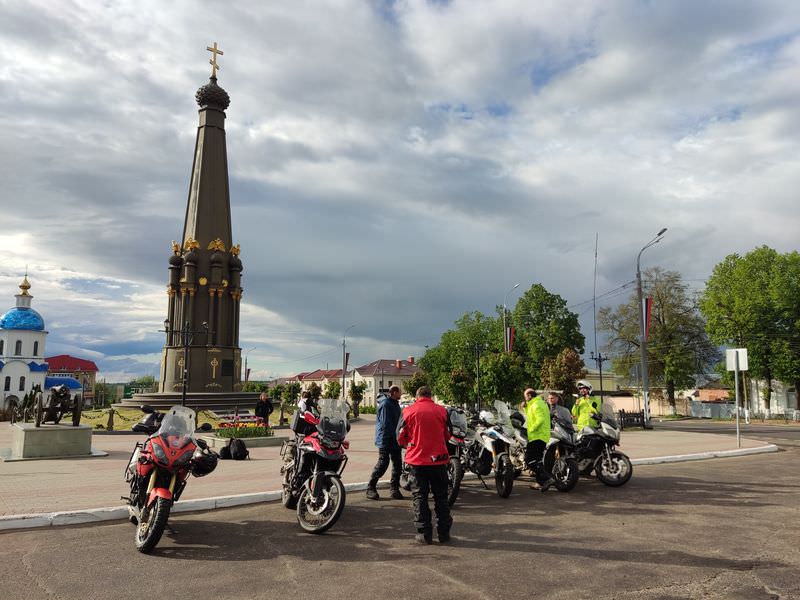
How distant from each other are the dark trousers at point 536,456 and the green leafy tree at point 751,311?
36350mm

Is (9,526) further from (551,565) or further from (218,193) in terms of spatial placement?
(218,193)

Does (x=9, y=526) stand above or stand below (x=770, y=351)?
below

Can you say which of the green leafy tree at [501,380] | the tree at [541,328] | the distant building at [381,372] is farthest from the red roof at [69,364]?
the green leafy tree at [501,380]

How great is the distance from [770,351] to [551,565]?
4370 cm

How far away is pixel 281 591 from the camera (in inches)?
179

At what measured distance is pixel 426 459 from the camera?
6.37 metres

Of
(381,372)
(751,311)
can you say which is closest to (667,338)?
(751,311)

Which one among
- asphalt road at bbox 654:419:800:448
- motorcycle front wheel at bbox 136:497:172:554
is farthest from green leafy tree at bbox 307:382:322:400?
asphalt road at bbox 654:419:800:448

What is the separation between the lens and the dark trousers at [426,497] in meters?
6.08

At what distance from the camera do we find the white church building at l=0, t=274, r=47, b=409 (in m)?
57.3

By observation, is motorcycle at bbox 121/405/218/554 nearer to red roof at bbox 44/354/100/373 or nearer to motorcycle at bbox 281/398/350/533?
motorcycle at bbox 281/398/350/533

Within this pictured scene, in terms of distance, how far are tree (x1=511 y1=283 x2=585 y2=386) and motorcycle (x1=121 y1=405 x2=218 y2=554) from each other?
144 ft

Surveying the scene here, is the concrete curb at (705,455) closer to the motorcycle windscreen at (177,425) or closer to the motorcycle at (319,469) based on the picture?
the motorcycle at (319,469)

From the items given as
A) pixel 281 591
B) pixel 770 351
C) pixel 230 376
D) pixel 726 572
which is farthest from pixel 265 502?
pixel 770 351
